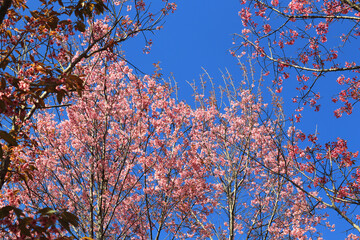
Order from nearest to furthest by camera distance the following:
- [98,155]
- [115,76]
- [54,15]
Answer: [54,15] < [98,155] < [115,76]

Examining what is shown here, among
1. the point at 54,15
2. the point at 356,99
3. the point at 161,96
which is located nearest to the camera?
the point at 54,15

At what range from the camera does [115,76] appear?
7.30 metres

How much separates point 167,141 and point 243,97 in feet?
10.0

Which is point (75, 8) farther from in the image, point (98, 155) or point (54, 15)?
point (98, 155)

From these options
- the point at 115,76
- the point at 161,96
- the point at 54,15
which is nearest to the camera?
the point at 54,15

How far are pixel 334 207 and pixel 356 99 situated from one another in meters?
2.02

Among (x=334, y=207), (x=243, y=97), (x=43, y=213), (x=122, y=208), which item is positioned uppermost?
(x=243, y=97)

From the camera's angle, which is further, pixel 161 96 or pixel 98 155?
pixel 161 96

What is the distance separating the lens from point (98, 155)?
20.6ft

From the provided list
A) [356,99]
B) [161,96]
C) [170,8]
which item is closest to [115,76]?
[161,96]

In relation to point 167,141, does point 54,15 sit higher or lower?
lower

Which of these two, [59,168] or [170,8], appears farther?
[59,168]

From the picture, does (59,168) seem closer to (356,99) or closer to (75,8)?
(75,8)

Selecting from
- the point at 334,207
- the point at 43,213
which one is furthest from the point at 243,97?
the point at 43,213
